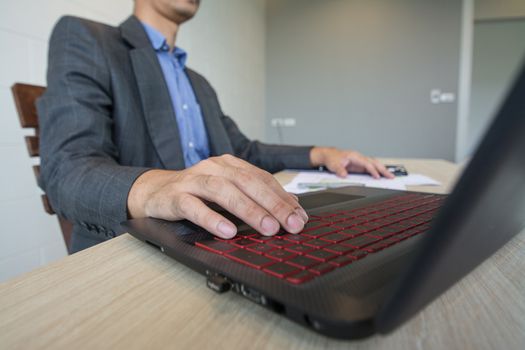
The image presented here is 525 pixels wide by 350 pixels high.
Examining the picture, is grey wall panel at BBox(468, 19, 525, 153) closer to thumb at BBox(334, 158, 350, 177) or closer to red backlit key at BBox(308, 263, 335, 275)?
thumb at BBox(334, 158, 350, 177)

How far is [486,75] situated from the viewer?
18.4 ft

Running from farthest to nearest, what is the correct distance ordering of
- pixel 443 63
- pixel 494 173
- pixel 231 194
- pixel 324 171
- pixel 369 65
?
Answer: 1. pixel 369 65
2. pixel 443 63
3. pixel 324 171
4. pixel 231 194
5. pixel 494 173

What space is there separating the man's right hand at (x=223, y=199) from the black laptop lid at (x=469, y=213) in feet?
0.59

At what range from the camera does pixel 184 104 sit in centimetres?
103

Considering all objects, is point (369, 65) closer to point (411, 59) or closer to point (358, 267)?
point (411, 59)

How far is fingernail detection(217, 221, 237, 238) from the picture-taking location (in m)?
0.31

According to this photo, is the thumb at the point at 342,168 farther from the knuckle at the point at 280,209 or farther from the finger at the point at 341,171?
the knuckle at the point at 280,209

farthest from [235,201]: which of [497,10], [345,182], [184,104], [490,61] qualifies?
[490,61]

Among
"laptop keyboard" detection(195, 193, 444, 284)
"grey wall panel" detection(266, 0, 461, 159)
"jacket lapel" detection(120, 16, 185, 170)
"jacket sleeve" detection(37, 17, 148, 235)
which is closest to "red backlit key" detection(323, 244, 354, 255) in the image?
"laptop keyboard" detection(195, 193, 444, 284)

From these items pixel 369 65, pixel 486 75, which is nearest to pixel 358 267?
pixel 369 65

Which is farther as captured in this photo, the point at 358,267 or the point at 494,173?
the point at 358,267

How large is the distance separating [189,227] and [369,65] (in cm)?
365

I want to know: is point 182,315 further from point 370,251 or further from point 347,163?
point 347,163

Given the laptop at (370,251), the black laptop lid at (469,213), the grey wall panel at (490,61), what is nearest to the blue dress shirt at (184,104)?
the laptop at (370,251)
